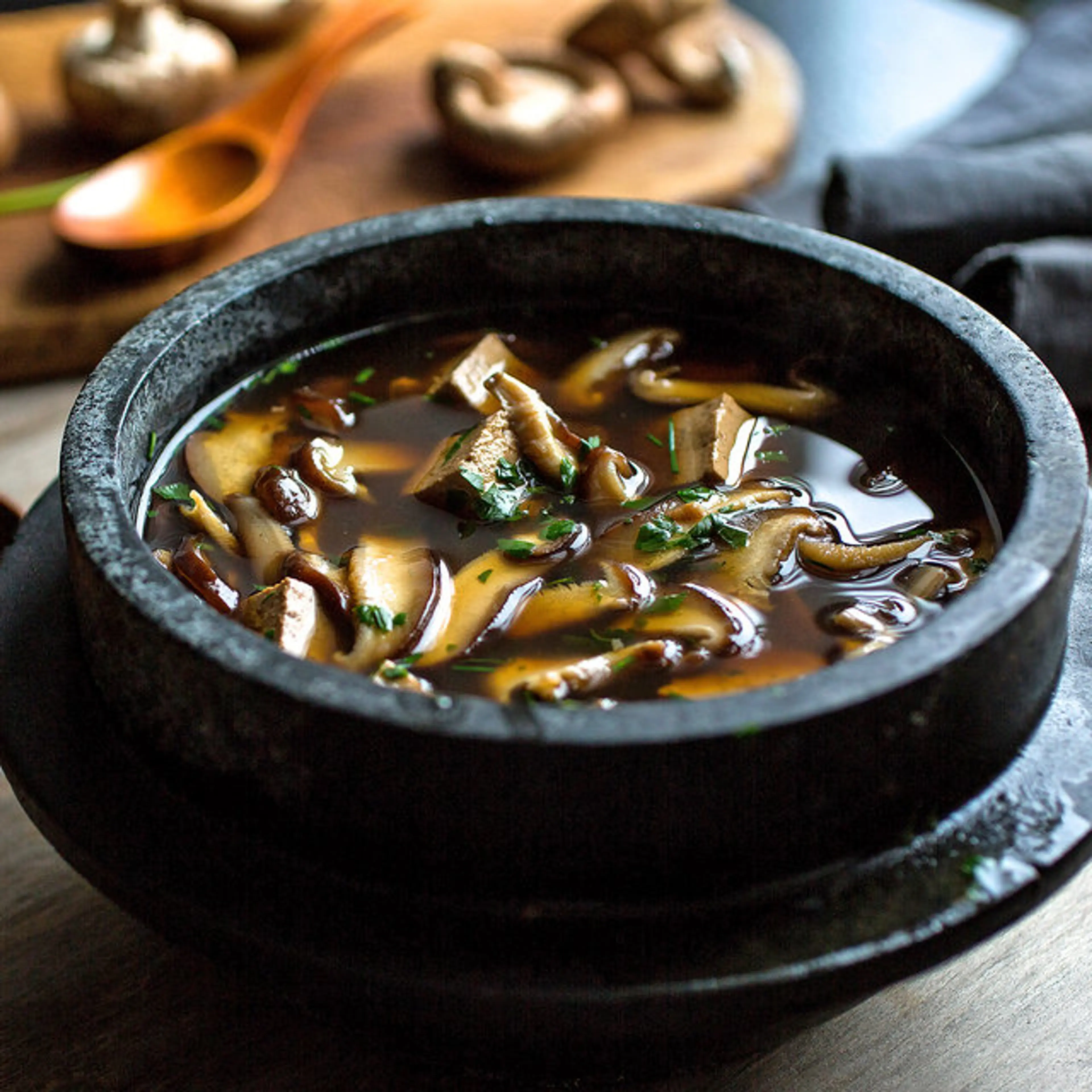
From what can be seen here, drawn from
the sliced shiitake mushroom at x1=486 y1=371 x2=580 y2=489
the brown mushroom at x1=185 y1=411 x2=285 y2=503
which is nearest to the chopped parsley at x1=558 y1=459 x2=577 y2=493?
the sliced shiitake mushroom at x1=486 y1=371 x2=580 y2=489

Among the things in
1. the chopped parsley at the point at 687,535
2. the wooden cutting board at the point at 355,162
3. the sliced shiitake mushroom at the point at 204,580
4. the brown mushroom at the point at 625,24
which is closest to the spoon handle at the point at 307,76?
the wooden cutting board at the point at 355,162

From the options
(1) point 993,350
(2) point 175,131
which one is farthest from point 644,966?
(2) point 175,131

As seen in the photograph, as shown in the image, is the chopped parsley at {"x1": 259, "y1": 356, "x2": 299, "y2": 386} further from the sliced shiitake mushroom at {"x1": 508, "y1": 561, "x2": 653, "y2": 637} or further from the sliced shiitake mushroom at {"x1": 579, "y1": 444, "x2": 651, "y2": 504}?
the sliced shiitake mushroom at {"x1": 508, "y1": 561, "x2": 653, "y2": 637}

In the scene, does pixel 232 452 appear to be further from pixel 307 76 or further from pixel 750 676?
pixel 307 76

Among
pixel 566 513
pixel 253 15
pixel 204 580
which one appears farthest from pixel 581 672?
pixel 253 15

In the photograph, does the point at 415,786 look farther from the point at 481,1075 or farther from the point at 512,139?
the point at 512,139

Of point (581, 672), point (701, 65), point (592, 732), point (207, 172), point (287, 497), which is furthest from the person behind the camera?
point (701, 65)
